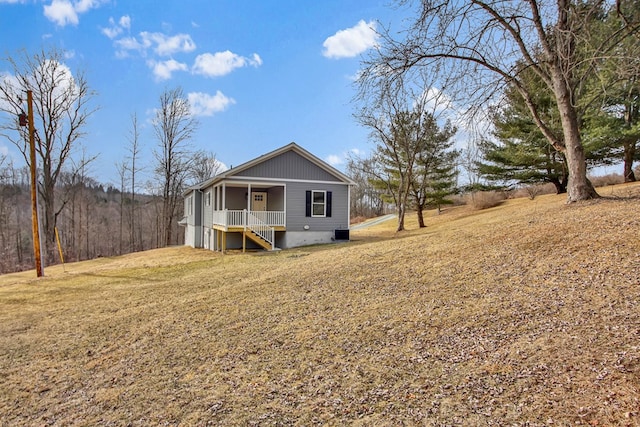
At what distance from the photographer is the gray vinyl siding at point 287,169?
56.2ft

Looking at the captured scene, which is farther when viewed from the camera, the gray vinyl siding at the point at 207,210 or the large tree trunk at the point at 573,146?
the gray vinyl siding at the point at 207,210

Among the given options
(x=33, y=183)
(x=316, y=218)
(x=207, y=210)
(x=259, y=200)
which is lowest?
(x=316, y=218)

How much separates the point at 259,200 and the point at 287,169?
3.19 m

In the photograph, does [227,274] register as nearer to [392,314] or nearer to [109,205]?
[392,314]

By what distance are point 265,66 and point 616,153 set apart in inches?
767

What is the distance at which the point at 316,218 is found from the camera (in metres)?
18.0

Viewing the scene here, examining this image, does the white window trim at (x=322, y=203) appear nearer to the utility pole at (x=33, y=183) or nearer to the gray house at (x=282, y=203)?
the gray house at (x=282, y=203)

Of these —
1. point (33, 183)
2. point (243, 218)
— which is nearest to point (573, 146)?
point (243, 218)

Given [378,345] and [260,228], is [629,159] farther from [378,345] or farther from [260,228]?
[378,345]

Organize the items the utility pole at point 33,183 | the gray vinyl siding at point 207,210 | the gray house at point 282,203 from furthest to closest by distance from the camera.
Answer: the gray vinyl siding at point 207,210 → the gray house at point 282,203 → the utility pole at point 33,183

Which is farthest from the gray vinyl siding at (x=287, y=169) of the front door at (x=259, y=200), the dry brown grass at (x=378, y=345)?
the dry brown grass at (x=378, y=345)

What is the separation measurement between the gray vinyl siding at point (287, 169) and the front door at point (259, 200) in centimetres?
268

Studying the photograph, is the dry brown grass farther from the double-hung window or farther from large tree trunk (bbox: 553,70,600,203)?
the double-hung window

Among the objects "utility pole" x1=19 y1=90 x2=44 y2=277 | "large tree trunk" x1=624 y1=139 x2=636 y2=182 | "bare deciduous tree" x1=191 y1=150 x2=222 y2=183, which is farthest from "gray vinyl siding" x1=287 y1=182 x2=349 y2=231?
"bare deciduous tree" x1=191 y1=150 x2=222 y2=183
